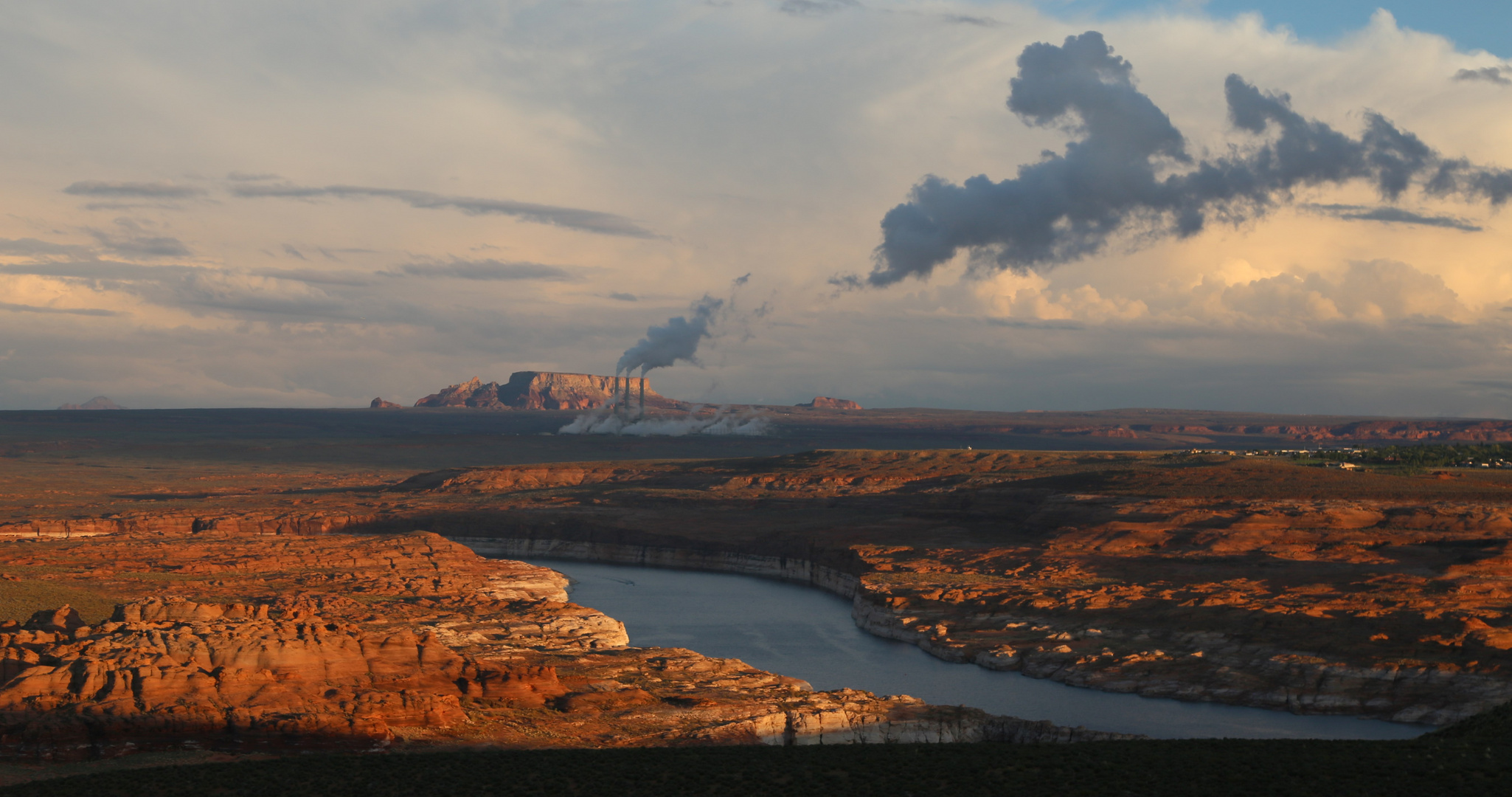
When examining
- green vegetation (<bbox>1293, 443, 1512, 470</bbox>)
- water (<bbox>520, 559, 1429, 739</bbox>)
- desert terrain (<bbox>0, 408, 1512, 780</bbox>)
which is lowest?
water (<bbox>520, 559, 1429, 739</bbox>)

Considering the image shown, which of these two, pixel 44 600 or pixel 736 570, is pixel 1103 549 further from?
pixel 44 600

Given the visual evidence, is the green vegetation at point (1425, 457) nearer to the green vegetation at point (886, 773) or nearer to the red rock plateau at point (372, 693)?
the red rock plateau at point (372, 693)

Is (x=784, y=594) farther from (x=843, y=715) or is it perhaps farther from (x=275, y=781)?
(x=275, y=781)

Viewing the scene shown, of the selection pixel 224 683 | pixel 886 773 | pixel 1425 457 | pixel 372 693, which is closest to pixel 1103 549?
pixel 886 773

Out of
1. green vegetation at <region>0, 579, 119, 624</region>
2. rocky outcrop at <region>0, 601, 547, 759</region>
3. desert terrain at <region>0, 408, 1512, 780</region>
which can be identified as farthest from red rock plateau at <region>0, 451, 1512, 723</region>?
green vegetation at <region>0, 579, 119, 624</region>

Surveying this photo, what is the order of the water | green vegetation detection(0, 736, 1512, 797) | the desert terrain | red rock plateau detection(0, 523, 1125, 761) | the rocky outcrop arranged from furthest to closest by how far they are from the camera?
1. the water
2. the desert terrain
3. red rock plateau detection(0, 523, 1125, 761)
4. the rocky outcrop
5. green vegetation detection(0, 736, 1512, 797)

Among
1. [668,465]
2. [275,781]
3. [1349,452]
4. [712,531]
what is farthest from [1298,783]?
[668,465]

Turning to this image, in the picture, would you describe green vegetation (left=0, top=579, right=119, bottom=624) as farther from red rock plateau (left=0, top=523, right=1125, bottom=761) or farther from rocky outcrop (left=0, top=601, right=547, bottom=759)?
rocky outcrop (left=0, top=601, right=547, bottom=759)
